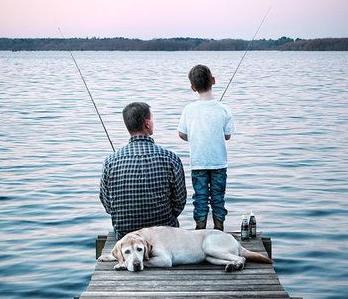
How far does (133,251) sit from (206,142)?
172cm

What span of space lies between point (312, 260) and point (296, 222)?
207 centimetres

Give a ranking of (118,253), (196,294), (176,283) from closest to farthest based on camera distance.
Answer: (196,294)
(176,283)
(118,253)

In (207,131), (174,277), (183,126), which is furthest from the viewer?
(183,126)

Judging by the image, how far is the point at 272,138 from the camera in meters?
22.5

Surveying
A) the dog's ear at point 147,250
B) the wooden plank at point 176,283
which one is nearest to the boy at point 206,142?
the dog's ear at point 147,250

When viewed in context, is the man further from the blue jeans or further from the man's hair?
the blue jeans

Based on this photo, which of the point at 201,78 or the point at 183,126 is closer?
the point at 201,78

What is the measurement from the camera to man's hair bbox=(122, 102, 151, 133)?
226 inches

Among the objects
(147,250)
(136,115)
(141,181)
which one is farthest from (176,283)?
(136,115)

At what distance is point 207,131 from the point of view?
684cm

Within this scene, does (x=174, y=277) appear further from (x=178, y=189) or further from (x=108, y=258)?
(x=178, y=189)

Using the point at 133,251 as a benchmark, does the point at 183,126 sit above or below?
above

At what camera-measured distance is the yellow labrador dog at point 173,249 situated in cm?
549

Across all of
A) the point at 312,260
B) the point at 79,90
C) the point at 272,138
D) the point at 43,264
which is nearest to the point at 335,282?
the point at 312,260
